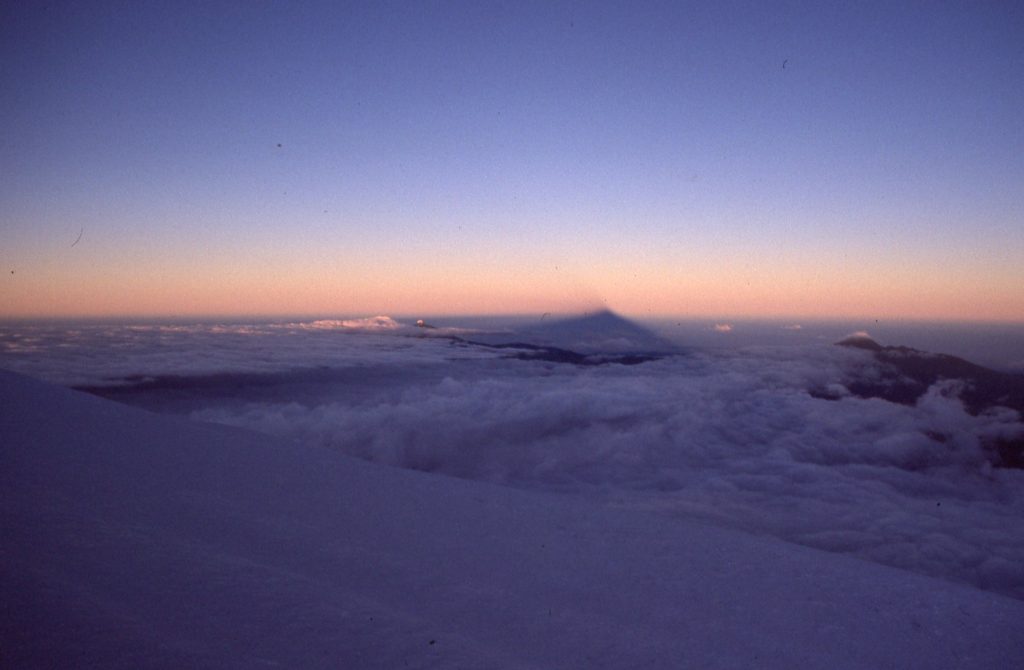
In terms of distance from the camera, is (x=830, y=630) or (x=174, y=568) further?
(x=830, y=630)

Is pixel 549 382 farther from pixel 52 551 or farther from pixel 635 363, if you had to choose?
pixel 52 551

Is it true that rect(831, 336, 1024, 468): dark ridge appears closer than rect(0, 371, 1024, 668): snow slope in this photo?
No

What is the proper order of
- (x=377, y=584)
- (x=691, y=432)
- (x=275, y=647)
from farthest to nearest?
1. (x=691, y=432)
2. (x=377, y=584)
3. (x=275, y=647)

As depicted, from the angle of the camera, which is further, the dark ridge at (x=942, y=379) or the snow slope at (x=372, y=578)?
the dark ridge at (x=942, y=379)

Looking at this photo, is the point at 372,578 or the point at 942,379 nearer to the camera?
the point at 372,578

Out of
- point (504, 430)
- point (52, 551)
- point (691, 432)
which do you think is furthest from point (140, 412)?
point (691, 432)

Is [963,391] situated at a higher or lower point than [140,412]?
lower

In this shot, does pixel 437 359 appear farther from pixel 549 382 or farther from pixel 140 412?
pixel 140 412

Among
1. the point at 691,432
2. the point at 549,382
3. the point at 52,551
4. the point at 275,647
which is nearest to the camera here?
the point at 275,647
